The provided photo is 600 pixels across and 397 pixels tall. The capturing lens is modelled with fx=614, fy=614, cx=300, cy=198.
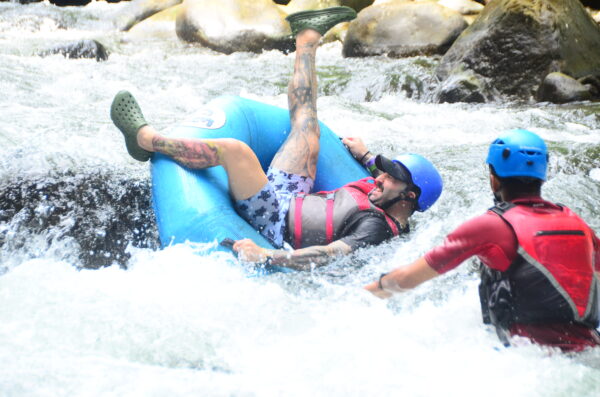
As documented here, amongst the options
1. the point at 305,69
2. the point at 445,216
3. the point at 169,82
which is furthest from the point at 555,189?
the point at 169,82

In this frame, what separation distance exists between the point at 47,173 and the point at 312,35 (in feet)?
6.52

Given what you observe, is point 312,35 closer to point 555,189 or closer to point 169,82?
point 555,189

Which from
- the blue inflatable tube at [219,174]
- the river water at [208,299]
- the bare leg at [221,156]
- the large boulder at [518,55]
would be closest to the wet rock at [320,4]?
the large boulder at [518,55]

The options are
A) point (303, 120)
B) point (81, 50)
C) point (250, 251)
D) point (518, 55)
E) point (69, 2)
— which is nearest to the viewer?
point (250, 251)

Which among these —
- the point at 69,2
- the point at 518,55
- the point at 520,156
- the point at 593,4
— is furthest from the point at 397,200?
the point at 69,2

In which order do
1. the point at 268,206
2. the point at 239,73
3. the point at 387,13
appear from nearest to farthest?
the point at 268,206 → the point at 239,73 → the point at 387,13

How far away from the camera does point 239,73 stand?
8.95 metres

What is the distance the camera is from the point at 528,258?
193 centimetres

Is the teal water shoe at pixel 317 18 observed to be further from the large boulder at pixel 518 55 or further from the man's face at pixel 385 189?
the large boulder at pixel 518 55

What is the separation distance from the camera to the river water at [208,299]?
1922 millimetres

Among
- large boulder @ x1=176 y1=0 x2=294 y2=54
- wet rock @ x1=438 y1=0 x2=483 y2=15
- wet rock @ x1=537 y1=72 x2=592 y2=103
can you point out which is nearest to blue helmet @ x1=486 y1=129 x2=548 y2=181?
wet rock @ x1=537 y1=72 x2=592 y2=103

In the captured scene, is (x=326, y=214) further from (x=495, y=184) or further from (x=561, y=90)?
(x=561, y=90)

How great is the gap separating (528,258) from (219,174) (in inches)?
74.5

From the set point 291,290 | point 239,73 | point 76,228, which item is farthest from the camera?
point 239,73
